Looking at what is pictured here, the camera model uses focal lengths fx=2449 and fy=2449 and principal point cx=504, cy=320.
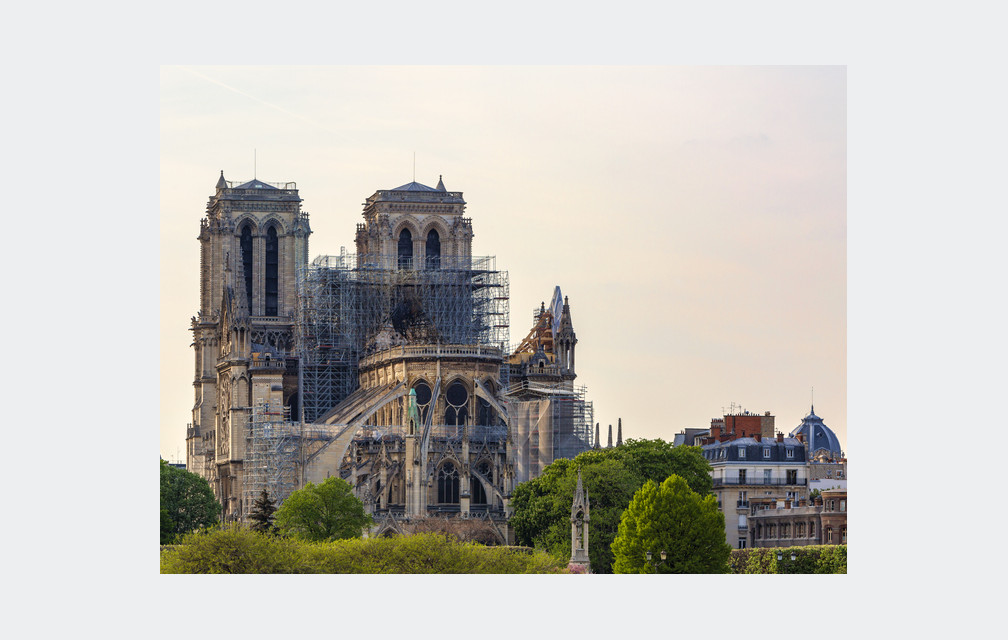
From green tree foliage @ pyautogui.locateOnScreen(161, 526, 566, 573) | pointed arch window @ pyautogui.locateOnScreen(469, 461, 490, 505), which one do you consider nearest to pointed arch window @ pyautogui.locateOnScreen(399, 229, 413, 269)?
pointed arch window @ pyautogui.locateOnScreen(469, 461, 490, 505)

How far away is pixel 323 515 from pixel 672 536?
51.1ft

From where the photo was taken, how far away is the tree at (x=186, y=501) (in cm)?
9062

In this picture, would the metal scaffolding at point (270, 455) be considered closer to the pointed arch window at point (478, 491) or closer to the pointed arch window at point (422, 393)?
the pointed arch window at point (422, 393)

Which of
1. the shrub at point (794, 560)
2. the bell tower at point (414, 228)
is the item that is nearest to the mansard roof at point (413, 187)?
the bell tower at point (414, 228)

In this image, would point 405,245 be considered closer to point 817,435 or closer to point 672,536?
point 817,435

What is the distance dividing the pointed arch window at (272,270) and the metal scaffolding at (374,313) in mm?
9752

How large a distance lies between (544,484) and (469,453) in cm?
1123

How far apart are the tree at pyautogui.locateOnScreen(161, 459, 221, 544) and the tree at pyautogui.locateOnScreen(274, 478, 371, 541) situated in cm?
659

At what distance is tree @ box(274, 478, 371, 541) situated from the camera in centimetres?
8275

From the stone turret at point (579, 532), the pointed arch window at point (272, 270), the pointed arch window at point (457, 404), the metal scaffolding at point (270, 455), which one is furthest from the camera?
the pointed arch window at point (272, 270)

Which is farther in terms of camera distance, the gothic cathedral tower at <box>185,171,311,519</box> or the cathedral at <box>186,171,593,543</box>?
the gothic cathedral tower at <box>185,171,311,519</box>

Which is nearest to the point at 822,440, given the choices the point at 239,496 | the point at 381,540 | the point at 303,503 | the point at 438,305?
the point at 438,305

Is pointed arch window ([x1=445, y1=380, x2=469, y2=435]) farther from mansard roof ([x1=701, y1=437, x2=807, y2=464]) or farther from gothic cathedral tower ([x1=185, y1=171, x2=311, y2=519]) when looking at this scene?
gothic cathedral tower ([x1=185, y1=171, x2=311, y2=519])

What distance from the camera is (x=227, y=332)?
10856 centimetres
